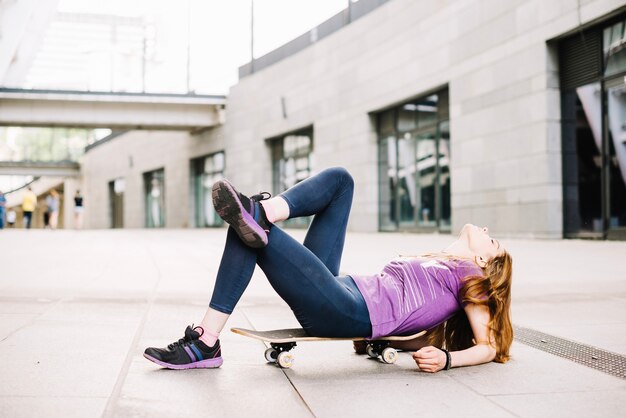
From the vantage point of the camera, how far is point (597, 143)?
529 inches

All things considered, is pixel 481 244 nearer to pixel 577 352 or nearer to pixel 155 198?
pixel 577 352

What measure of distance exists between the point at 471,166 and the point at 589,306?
1160 centimetres

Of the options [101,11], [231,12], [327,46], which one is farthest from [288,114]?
[101,11]

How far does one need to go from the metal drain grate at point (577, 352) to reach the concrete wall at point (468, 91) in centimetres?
1048

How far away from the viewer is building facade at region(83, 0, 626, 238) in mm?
13477

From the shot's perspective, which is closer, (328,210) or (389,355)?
(389,355)

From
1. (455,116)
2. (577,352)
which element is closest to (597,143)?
(455,116)

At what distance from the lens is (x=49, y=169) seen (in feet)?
174

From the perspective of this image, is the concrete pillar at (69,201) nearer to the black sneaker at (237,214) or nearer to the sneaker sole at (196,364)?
the sneaker sole at (196,364)

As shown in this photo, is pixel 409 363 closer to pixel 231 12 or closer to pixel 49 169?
pixel 231 12

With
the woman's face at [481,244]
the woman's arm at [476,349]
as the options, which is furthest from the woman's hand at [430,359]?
the woman's face at [481,244]

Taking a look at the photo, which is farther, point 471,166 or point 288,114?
point 288,114

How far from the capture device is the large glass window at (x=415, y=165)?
18266 mm

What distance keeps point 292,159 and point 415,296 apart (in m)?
23.8
